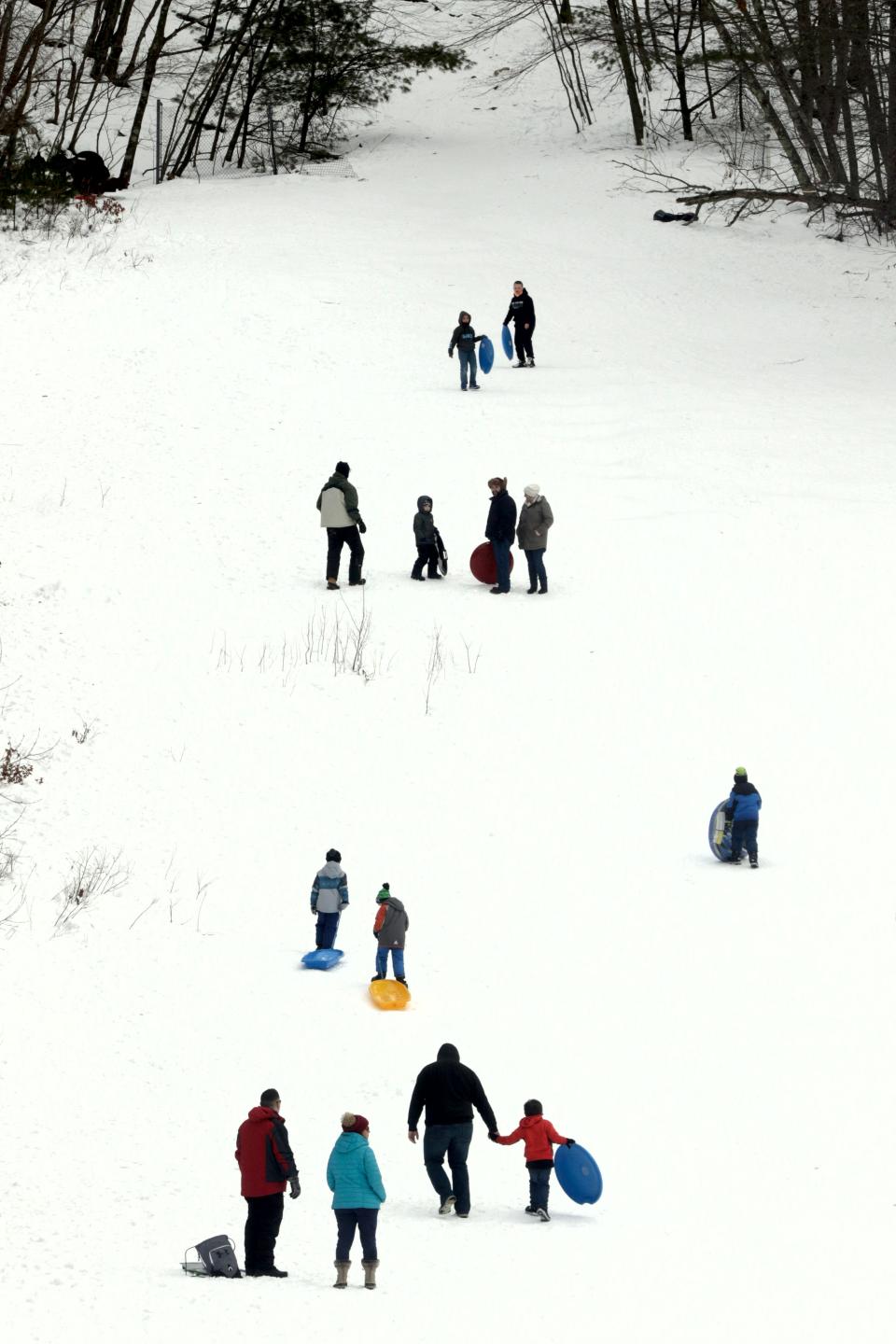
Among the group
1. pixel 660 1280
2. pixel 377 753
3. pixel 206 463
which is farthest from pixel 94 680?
pixel 660 1280

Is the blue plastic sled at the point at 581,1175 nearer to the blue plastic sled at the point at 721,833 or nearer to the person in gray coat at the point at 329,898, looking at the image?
the person in gray coat at the point at 329,898

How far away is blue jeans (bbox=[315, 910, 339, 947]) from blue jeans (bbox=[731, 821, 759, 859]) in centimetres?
369

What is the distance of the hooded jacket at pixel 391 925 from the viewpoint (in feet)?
34.8

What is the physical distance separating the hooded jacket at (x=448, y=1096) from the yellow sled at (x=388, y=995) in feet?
6.77

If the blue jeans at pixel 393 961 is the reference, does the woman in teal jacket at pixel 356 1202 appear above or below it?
below

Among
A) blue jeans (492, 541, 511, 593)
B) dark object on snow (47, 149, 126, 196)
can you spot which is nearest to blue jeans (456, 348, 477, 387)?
blue jeans (492, 541, 511, 593)

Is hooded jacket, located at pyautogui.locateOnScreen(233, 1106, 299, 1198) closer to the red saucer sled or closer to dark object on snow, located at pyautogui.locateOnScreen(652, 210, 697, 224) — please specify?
the red saucer sled

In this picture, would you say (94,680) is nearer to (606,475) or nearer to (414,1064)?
(414,1064)

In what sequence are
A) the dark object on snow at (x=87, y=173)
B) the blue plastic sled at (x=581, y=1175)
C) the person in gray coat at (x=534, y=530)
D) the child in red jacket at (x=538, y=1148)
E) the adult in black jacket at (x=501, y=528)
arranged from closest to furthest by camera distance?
the blue plastic sled at (x=581, y=1175), the child in red jacket at (x=538, y=1148), the adult in black jacket at (x=501, y=528), the person in gray coat at (x=534, y=530), the dark object on snow at (x=87, y=173)

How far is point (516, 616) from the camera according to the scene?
17.5 meters

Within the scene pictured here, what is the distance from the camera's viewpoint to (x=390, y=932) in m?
10.6

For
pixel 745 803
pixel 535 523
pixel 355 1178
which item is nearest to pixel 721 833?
pixel 745 803

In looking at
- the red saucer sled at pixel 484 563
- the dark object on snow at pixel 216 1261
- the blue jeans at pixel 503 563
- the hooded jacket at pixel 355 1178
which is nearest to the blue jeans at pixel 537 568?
the blue jeans at pixel 503 563

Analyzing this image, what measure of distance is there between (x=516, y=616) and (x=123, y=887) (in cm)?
739
